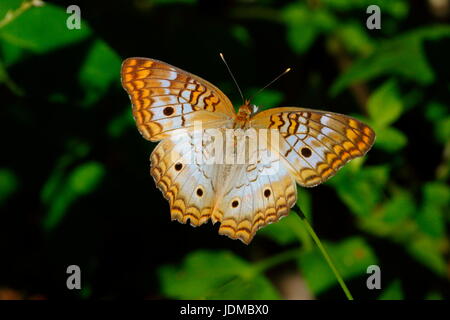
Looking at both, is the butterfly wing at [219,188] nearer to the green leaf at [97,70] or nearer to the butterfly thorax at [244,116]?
the butterfly thorax at [244,116]

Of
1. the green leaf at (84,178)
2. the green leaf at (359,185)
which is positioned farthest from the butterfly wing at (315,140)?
the green leaf at (84,178)

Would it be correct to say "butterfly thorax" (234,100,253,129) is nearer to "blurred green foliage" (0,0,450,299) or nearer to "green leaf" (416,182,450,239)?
"blurred green foliage" (0,0,450,299)

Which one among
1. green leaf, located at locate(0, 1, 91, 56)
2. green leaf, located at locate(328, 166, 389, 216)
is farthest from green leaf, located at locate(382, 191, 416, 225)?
green leaf, located at locate(0, 1, 91, 56)

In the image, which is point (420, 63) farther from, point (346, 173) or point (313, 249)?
point (313, 249)

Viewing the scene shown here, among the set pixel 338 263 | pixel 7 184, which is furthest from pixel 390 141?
pixel 7 184

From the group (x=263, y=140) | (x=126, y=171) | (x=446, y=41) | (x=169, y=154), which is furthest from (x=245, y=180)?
(x=446, y=41)

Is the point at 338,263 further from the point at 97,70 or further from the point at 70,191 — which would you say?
the point at 97,70
